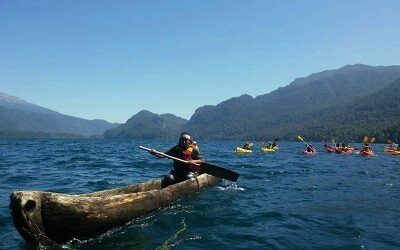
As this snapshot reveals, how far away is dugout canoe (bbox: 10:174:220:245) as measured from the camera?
8.28 m

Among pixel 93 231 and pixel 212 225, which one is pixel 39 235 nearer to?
pixel 93 231

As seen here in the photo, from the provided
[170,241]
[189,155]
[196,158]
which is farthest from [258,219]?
[196,158]

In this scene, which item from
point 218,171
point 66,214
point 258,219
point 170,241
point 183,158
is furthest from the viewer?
point 218,171

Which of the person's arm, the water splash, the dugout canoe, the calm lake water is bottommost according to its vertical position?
the water splash

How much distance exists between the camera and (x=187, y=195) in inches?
585

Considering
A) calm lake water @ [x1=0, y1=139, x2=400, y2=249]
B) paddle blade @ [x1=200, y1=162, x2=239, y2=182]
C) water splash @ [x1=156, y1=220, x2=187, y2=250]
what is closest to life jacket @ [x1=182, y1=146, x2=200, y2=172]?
paddle blade @ [x1=200, y1=162, x2=239, y2=182]

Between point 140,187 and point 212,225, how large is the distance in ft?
13.7

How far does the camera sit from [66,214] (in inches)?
346

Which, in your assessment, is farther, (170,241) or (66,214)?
(170,241)

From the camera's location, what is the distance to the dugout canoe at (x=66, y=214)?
828 centimetres

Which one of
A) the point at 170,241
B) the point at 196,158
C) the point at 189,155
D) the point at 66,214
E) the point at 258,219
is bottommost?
the point at 170,241

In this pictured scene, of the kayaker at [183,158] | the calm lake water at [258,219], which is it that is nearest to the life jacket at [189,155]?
the kayaker at [183,158]

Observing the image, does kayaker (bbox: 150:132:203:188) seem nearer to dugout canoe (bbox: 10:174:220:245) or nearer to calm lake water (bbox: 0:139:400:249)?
calm lake water (bbox: 0:139:400:249)

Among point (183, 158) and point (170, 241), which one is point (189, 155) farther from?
point (170, 241)
